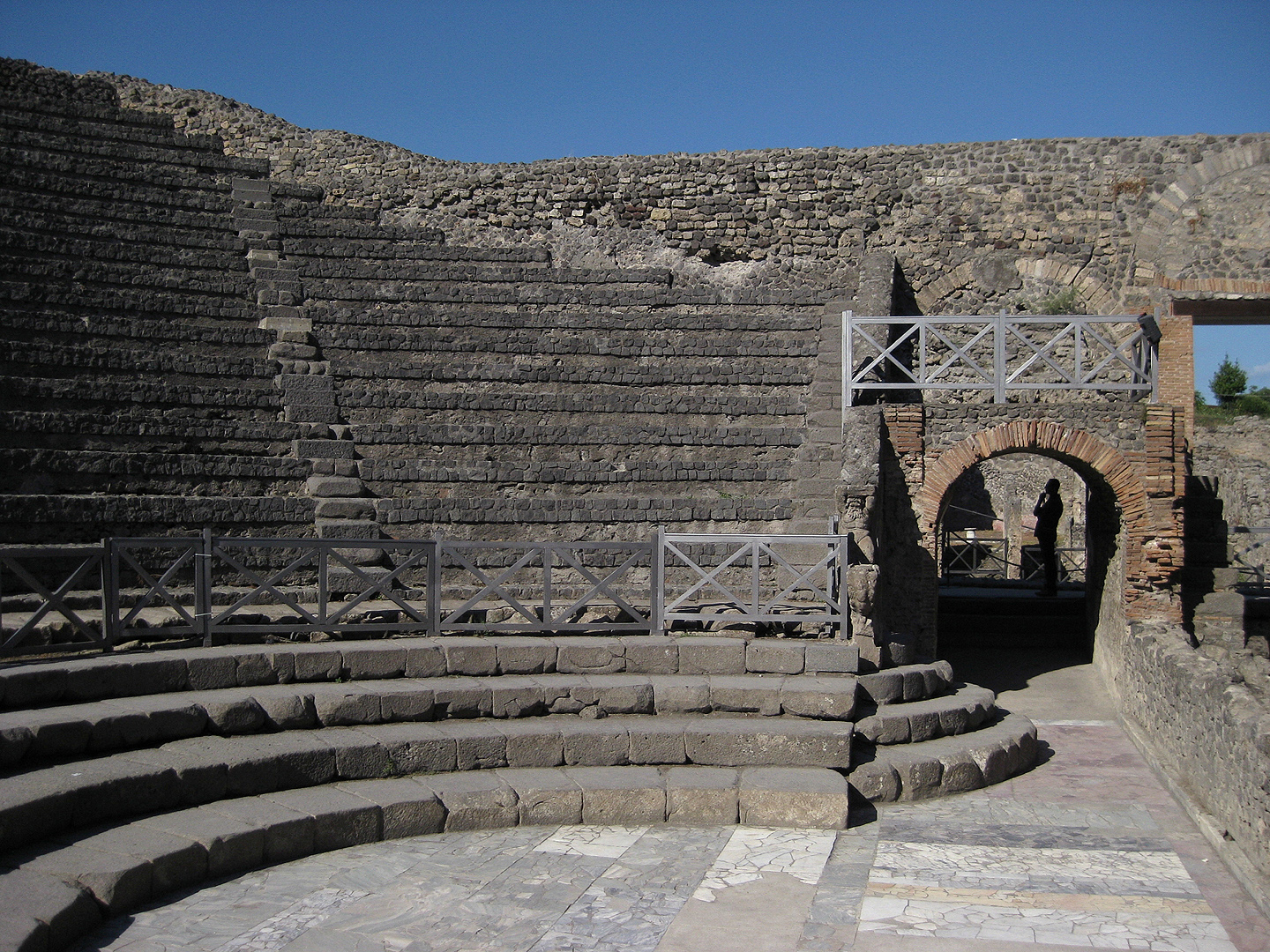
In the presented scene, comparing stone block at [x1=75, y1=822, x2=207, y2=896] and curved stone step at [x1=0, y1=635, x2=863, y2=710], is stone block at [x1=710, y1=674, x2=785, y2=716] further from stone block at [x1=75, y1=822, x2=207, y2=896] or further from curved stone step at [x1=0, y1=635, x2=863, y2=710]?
stone block at [x1=75, y1=822, x2=207, y2=896]

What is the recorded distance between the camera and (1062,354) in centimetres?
1491

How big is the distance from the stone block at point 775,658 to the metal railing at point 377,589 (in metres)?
0.26

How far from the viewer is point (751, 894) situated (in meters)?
5.55

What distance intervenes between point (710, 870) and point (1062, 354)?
37.1ft

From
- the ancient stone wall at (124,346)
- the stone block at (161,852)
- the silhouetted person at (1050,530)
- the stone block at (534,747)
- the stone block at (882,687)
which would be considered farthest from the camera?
the silhouetted person at (1050,530)

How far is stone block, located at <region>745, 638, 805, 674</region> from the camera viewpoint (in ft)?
26.0

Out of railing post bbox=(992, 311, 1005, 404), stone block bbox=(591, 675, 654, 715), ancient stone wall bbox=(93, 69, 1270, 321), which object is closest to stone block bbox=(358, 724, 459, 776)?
stone block bbox=(591, 675, 654, 715)

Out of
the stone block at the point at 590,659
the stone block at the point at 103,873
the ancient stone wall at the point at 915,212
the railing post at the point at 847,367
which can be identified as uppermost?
the ancient stone wall at the point at 915,212

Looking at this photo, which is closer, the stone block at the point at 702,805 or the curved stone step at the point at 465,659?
the stone block at the point at 702,805

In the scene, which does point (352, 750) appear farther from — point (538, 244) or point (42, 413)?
point (538, 244)

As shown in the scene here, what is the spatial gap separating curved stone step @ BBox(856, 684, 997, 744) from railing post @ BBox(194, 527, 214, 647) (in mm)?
4735

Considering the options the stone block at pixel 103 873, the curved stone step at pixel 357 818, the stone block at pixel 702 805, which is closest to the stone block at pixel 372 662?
the curved stone step at pixel 357 818

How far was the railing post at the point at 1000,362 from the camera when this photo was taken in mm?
11281

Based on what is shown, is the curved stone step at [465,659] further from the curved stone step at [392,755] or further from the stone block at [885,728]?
the curved stone step at [392,755]
